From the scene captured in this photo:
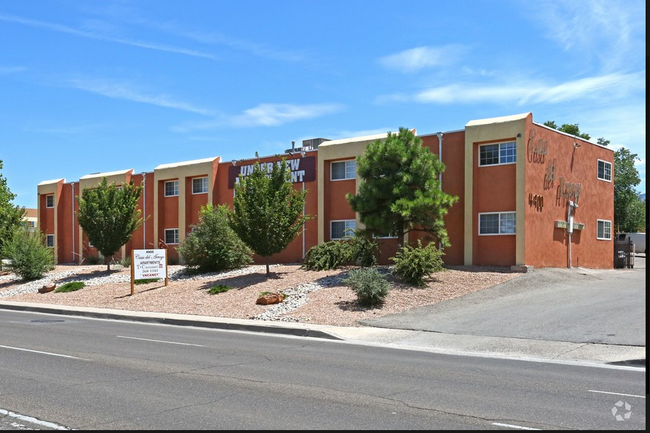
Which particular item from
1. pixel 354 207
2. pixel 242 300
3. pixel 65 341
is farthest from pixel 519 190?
pixel 65 341

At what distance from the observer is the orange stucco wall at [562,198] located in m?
27.4

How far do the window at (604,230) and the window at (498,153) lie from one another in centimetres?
841

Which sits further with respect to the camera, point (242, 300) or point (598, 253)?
point (598, 253)

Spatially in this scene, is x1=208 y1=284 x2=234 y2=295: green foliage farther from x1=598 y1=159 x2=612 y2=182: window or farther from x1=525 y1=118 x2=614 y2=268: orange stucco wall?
x1=598 y1=159 x2=612 y2=182: window

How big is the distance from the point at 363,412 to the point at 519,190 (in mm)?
20566

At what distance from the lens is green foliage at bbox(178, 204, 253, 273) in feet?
103

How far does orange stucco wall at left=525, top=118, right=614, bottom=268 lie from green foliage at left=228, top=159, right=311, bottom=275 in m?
9.75

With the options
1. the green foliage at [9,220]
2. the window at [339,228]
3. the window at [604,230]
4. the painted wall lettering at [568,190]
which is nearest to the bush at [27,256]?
the green foliage at [9,220]

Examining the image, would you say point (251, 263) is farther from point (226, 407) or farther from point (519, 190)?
point (226, 407)

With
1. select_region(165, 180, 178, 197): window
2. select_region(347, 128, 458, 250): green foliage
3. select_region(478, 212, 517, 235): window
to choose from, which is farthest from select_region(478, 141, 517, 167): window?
select_region(165, 180, 178, 197): window

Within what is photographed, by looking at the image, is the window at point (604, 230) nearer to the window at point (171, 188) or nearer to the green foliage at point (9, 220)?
the window at point (171, 188)

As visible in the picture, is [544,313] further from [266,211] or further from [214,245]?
[214,245]

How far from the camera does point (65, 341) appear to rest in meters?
15.3

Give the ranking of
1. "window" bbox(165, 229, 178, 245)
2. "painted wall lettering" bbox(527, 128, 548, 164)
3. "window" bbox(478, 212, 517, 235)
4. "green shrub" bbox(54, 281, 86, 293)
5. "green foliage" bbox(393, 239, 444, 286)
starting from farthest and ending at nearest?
"window" bbox(165, 229, 178, 245) → "green shrub" bbox(54, 281, 86, 293) → "window" bbox(478, 212, 517, 235) → "painted wall lettering" bbox(527, 128, 548, 164) → "green foliage" bbox(393, 239, 444, 286)
